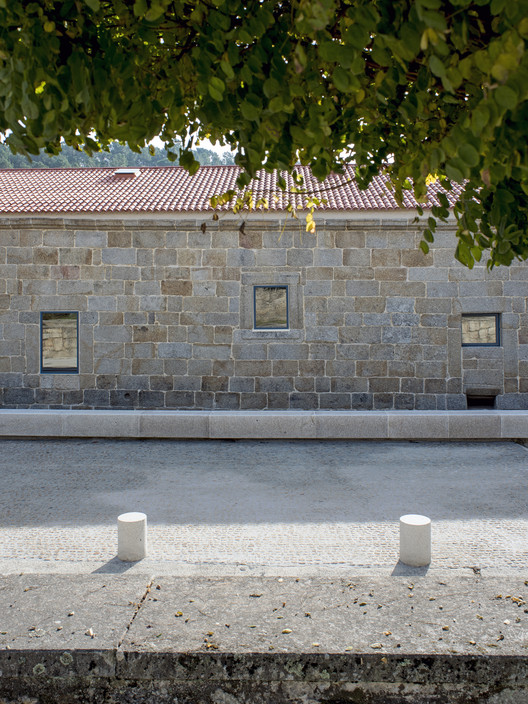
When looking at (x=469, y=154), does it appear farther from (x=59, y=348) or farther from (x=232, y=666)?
(x=59, y=348)

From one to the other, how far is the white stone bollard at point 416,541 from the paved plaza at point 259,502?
0.41 ft

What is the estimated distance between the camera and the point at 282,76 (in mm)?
2223

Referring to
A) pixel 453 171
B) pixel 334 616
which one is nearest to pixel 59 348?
pixel 334 616

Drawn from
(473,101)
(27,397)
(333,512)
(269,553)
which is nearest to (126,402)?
(27,397)

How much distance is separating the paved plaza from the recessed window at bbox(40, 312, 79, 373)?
210 cm

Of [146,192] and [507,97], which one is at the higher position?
[146,192]

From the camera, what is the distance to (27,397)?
11.7m

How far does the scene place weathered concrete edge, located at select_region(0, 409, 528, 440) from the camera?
9.84 meters

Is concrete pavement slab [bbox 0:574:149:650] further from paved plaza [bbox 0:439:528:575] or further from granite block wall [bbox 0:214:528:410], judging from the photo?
granite block wall [bbox 0:214:528:410]

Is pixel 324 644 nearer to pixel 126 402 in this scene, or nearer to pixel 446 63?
pixel 446 63

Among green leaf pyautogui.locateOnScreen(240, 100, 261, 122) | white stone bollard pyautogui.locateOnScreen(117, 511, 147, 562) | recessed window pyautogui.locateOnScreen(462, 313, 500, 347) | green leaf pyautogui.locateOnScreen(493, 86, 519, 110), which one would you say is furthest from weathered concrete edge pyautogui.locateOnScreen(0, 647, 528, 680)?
recessed window pyautogui.locateOnScreen(462, 313, 500, 347)

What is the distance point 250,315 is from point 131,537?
23.2 ft

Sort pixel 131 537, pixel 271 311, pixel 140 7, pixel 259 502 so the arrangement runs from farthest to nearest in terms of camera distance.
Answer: pixel 271 311 < pixel 259 502 < pixel 131 537 < pixel 140 7

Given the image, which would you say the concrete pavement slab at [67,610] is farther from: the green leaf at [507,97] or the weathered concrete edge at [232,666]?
the green leaf at [507,97]
